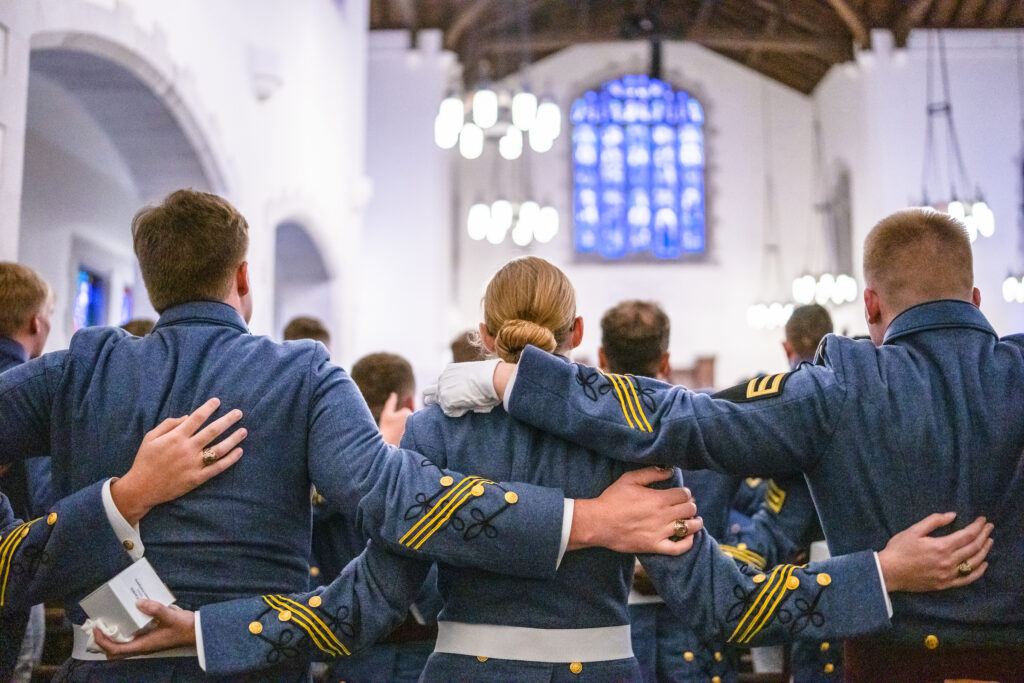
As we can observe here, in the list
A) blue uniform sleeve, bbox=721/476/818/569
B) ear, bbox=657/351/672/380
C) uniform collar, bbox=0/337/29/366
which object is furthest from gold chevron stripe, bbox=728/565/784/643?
uniform collar, bbox=0/337/29/366

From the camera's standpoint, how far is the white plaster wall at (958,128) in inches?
450

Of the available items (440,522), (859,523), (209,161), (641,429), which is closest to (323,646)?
(440,522)

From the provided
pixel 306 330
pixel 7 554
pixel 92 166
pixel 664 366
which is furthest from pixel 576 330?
pixel 92 166

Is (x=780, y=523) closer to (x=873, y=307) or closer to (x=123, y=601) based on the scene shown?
(x=873, y=307)

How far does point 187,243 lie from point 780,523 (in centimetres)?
166

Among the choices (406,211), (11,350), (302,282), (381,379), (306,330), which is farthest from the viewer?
(406,211)

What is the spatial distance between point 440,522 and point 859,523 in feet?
2.30

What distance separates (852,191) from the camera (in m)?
12.8

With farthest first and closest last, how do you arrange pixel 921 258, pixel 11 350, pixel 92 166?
1. pixel 92 166
2. pixel 11 350
3. pixel 921 258

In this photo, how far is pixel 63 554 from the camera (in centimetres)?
160

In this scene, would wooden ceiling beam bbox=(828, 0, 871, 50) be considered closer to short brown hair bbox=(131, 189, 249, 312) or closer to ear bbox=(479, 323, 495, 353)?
ear bbox=(479, 323, 495, 353)

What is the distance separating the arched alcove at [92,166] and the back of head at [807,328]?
3.04 metres

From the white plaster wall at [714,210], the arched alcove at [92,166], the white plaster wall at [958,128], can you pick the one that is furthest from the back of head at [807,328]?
the white plaster wall at [714,210]

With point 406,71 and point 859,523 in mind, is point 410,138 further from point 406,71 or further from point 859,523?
point 859,523
